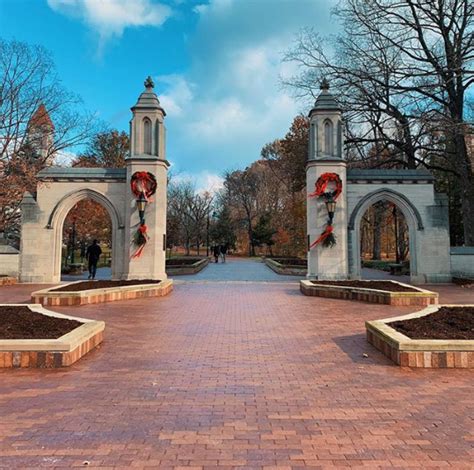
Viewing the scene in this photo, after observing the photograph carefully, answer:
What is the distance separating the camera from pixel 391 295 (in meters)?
11.5

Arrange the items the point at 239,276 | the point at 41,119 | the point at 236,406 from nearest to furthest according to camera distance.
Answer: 1. the point at 236,406
2. the point at 41,119
3. the point at 239,276

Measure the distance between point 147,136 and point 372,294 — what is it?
11.3m

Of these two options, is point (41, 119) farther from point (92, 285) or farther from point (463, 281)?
point (463, 281)

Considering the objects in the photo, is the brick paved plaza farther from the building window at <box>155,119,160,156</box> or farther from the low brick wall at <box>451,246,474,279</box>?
the low brick wall at <box>451,246,474,279</box>

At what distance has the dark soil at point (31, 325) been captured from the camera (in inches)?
249

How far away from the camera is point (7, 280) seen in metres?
17.1

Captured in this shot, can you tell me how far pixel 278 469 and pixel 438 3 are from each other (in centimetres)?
2348

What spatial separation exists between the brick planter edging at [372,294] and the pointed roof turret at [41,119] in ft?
49.0

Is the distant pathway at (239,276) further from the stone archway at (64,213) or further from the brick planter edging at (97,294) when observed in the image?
the brick planter edging at (97,294)

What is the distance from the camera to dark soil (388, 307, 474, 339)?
6.41 metres

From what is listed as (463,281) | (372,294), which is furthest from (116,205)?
(463,281)

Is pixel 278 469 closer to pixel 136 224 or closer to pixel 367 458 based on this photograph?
pixel 367 458

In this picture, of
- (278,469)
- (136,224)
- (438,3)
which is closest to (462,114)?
(438,3)

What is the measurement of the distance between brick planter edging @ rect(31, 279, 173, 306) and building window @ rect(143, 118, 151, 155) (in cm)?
651
